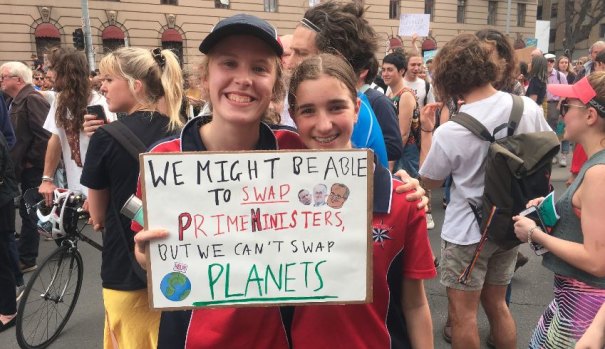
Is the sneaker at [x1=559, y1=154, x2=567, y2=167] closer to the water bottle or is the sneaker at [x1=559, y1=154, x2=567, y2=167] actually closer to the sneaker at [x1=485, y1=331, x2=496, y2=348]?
the sneaker at [x1=485, y1=331, x2=496, y2=348]

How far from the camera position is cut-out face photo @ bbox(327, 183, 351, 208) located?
4.57 ft

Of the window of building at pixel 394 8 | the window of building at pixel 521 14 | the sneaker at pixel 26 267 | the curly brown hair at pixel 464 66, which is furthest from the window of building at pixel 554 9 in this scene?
the sneaker at pixel 26 267

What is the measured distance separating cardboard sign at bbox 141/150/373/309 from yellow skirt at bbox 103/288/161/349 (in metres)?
1.23

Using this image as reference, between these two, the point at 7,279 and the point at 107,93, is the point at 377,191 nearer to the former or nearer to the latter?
the point at 107,93

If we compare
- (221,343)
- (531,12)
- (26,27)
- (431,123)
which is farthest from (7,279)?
(531,12)

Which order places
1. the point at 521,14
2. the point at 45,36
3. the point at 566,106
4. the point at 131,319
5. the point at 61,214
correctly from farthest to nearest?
the point at 521,14, the point at 45,36, the point at 61,214, the point at 131,319, the point at 566,106

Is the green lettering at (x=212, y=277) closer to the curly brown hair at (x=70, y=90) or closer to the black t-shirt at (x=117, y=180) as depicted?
the black t-shirt at (x=117, y=180)

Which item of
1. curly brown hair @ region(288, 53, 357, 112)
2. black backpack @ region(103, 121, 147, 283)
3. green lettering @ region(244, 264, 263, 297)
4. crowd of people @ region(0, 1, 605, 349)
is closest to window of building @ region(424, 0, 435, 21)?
crowd of people @ region(0, 1, 605, 349)

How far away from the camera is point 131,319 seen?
8.27 feet

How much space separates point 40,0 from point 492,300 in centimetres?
Result: 2750

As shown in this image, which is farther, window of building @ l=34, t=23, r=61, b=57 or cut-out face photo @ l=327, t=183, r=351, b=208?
window of building @ l=34, t=23, r=61, b=57

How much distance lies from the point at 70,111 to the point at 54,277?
1288 mm

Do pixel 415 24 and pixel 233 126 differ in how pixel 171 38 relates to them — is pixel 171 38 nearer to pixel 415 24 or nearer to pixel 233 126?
pixel 415 24

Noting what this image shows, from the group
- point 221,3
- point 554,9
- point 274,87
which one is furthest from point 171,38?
point 554,9
